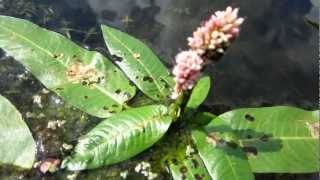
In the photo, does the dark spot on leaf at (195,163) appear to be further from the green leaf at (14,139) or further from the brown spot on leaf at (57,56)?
the brown spot on leaf at (57,56)

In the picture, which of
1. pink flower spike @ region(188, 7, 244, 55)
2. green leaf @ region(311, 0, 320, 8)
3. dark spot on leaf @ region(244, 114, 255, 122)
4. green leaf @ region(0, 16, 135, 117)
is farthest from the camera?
green leaf @ region(311, 0, 320, 8)

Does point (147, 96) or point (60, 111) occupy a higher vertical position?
point (147, 96)

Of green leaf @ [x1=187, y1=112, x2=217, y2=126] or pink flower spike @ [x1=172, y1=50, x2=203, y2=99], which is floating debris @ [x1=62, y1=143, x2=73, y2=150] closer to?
green leaf @ [x1=187, y1=112, x2=217, y2=126]

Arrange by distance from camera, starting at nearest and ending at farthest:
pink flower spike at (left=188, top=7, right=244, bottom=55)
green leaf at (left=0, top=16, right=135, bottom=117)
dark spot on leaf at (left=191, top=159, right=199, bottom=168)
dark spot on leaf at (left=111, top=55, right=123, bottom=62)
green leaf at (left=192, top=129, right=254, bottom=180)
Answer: pink flower spike at (left=188, top=7, right=244, bottom=55) → green leaf at (left=192, top=129, right=254, bottom=180) → dark spot on leaf at (left=191, top=159, right=199, bottom=168) → green leaf at (left=0, top=16, right=135, bottom=117) → dark spot on leaf at (left=111, top=55, right=123, bottom=62)

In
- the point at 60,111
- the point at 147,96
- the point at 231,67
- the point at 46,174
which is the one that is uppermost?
the point at 231,67

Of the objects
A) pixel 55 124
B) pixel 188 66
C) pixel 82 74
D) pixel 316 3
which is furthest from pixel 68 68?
pixel 316 3

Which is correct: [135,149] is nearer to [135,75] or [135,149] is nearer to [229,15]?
[135,75]

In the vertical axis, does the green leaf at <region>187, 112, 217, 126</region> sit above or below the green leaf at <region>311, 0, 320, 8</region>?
below

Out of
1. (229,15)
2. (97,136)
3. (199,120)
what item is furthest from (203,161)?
(229,15)

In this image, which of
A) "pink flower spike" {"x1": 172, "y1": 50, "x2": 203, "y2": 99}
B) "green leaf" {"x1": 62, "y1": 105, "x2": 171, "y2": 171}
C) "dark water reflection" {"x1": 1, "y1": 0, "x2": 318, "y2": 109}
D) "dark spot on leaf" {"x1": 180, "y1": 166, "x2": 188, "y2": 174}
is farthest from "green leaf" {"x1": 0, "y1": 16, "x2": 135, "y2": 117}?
"pink flower spike" {"x1": 172, "y1": 50, "x2": 203, "y2": 99}
